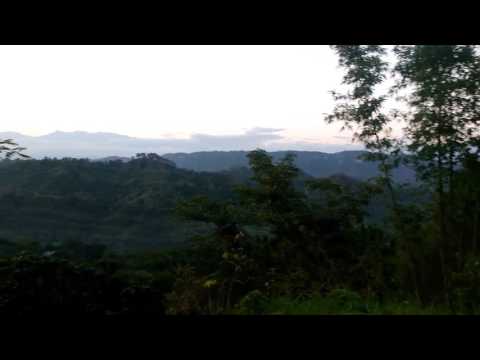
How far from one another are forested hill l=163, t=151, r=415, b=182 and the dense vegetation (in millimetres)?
82

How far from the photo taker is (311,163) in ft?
14.9

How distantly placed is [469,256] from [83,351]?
313 centimetres

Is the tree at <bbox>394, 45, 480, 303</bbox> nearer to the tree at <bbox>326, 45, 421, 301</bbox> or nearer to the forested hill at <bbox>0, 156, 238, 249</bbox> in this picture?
the tree at <bbox>326, 45, 421, 301</bbox>

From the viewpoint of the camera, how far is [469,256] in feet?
11.2

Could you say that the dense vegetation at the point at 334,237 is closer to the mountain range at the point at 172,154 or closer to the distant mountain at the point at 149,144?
the mountain range at the point at 172,154

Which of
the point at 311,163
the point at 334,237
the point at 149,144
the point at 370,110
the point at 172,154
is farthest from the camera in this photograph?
the point at 172,154

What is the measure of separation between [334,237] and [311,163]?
92cm

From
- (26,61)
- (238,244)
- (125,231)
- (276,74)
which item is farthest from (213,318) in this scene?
(125,231)

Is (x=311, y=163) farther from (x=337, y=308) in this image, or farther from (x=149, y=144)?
(x=149, y=144)

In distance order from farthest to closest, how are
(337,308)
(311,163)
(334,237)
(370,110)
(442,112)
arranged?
→ (311,163), (334,237), (370,110), (442,112), (337,308)

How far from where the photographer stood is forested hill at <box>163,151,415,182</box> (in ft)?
12.3

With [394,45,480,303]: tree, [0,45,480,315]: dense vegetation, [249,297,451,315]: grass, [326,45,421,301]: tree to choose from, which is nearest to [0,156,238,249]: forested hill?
[0,45,480,315]: dense vegetation

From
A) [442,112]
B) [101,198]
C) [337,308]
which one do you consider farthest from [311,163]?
[101,198]
